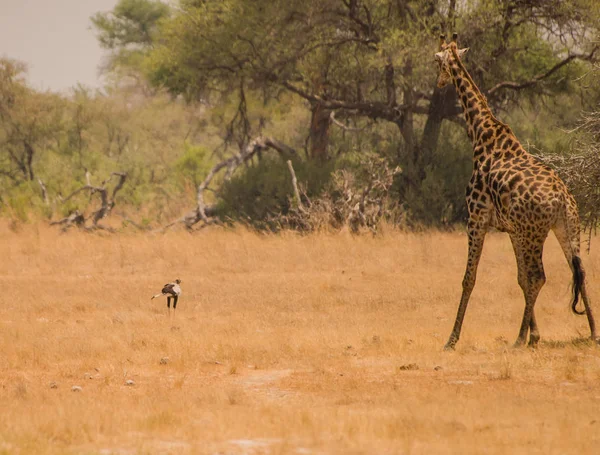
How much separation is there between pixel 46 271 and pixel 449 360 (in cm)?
958

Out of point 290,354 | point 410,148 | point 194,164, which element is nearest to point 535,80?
point 410,148

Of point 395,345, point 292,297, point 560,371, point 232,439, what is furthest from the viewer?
point 292,297

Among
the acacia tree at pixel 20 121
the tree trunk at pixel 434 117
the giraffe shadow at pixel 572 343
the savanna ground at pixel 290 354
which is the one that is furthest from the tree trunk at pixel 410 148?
the acacia tree at pixel 20 121

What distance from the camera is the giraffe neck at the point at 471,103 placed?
31.7 ft

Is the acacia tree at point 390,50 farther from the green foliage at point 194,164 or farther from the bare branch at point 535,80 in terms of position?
the green foliage at point 194,164

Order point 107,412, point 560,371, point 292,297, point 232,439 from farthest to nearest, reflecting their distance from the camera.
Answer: point 292,297
point 560,371
point 107,412
point 232,439

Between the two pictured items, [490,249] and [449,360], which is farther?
[490,249]

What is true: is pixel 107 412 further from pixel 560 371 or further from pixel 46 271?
pixel 46 271

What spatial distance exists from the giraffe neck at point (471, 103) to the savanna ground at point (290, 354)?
217 cm

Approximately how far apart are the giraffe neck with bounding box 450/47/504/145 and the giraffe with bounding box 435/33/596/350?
0.6 inches

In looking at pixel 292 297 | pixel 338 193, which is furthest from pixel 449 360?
pixel 338 193

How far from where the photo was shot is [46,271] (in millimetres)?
16141

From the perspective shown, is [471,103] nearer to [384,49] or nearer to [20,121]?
[384,49]

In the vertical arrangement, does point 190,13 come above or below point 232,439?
above
